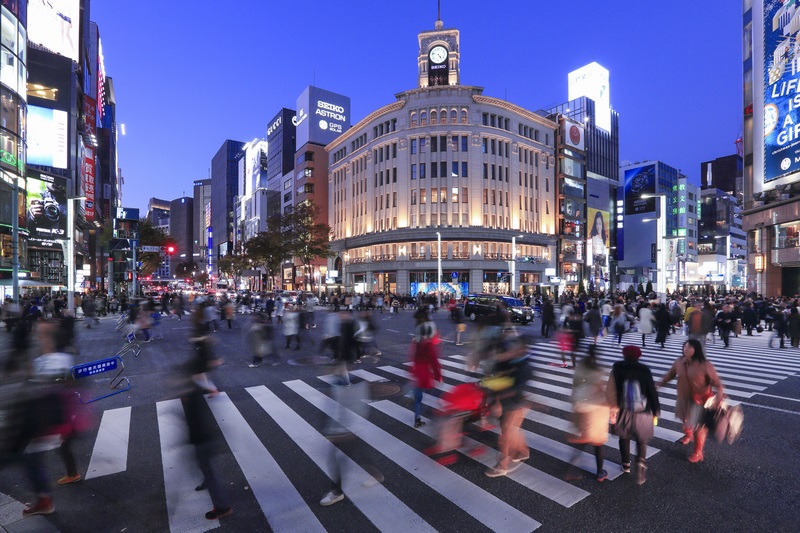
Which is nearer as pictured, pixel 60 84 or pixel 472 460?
pixel 472 460

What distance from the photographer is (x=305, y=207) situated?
51.7m

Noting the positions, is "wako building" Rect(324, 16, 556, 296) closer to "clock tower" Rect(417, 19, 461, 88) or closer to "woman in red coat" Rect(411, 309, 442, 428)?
"clock tower" Rect(417, 19, 461, 88)

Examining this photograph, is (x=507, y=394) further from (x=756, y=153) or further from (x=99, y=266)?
(x=99, y=266)

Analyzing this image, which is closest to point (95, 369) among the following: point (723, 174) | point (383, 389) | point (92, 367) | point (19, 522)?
point (92, 367)

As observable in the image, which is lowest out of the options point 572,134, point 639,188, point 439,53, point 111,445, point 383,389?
point 383,389

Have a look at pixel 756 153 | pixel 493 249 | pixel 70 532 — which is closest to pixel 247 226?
pixel 493 249

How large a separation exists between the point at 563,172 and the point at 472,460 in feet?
222

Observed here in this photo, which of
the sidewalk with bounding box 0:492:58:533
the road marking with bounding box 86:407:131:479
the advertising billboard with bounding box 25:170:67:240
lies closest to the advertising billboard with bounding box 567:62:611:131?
the advertising billboard with bounding box 25:170:67:240

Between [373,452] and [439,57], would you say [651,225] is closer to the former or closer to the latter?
[439,57]

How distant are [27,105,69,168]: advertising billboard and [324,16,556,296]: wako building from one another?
120ft

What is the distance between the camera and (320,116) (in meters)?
83.8

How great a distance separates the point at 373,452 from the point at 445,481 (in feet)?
4.38

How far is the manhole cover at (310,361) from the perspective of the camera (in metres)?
12.8

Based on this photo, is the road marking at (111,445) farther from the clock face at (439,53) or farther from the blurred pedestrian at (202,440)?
the clock face at (439,53)
